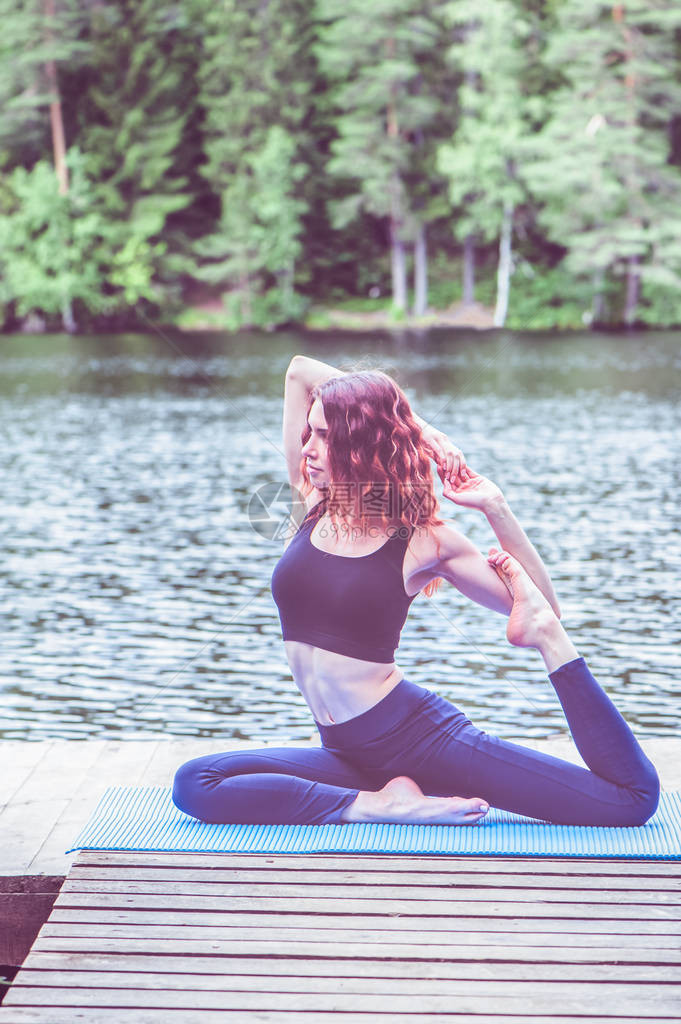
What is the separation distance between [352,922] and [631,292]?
38840 mm

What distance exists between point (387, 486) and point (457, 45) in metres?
41.2

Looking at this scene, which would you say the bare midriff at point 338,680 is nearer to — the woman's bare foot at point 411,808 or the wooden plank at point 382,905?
the woman's bare foot at point 411,808

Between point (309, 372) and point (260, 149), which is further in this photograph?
point (260, 149)

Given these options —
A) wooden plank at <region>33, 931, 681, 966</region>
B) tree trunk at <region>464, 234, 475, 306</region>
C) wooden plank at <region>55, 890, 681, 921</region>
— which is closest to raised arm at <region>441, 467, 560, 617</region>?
wooden plank at <region>55, 890, 681, 921</region>

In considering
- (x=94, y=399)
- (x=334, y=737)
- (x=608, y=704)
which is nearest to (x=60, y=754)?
(x=334, y=737)

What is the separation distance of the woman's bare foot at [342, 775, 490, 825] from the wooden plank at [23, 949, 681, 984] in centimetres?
71

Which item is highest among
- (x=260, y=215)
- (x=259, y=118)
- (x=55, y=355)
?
(x=259, y=118)

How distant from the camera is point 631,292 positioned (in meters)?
40.0

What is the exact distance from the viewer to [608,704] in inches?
130

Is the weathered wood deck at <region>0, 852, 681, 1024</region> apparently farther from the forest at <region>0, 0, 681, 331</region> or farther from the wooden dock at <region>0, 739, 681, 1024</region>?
the forest at <region>0, 0, 681, 331</region>

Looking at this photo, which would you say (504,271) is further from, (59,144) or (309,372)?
(309,372)

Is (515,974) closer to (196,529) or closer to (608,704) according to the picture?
(608,704)

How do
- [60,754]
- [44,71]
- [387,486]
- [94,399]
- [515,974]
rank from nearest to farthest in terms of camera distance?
[515,974]
[387,486]
[60,754]
[94,399]
[44,71]

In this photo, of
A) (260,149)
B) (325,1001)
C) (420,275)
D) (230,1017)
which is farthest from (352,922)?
(260,149)
